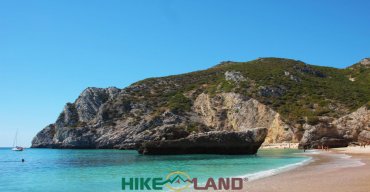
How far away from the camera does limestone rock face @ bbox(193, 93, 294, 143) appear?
87.8m

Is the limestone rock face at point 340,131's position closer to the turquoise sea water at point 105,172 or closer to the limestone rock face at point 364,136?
the limestone rock face at point 364,136

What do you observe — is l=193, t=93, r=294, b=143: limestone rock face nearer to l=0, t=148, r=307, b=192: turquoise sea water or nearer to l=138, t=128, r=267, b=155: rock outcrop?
l=138, t=128, r=267, b=155: rock outcrop

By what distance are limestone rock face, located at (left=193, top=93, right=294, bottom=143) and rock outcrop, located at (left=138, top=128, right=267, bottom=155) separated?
37.4 metres

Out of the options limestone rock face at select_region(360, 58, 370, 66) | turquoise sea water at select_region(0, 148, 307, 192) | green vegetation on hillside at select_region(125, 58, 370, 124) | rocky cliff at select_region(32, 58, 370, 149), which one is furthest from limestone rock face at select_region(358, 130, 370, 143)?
limestone rock face at select_region(360, 58, 370, 66)

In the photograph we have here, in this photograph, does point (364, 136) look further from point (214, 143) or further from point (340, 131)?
point (214, 143)

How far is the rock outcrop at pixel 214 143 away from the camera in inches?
1945

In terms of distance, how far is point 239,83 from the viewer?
111250 mm

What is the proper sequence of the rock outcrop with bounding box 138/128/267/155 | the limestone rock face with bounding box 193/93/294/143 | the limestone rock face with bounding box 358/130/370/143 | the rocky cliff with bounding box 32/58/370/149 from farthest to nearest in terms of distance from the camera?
the limestone rock face with bounding box 193/93/294/143 < the rocky cliff with bounding box 32/58/370/149 < the limestone rock face with bounding box 358/130/370/143 < the rock outcrop with bounding box 138/128/267/155

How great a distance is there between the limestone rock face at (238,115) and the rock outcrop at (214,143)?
123 ft

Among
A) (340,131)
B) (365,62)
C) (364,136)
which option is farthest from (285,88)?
(365,62)

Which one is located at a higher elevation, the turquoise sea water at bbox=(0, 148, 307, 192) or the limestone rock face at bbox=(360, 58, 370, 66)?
the limestone rock face at bbox=(360, 58, 370, 66)

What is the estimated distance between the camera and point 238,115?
316 ft

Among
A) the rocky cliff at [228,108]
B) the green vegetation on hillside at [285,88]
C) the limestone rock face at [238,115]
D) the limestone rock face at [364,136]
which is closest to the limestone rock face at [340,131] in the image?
the rocky cliff at [228,108]

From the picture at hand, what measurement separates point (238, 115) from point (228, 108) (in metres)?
5.55
